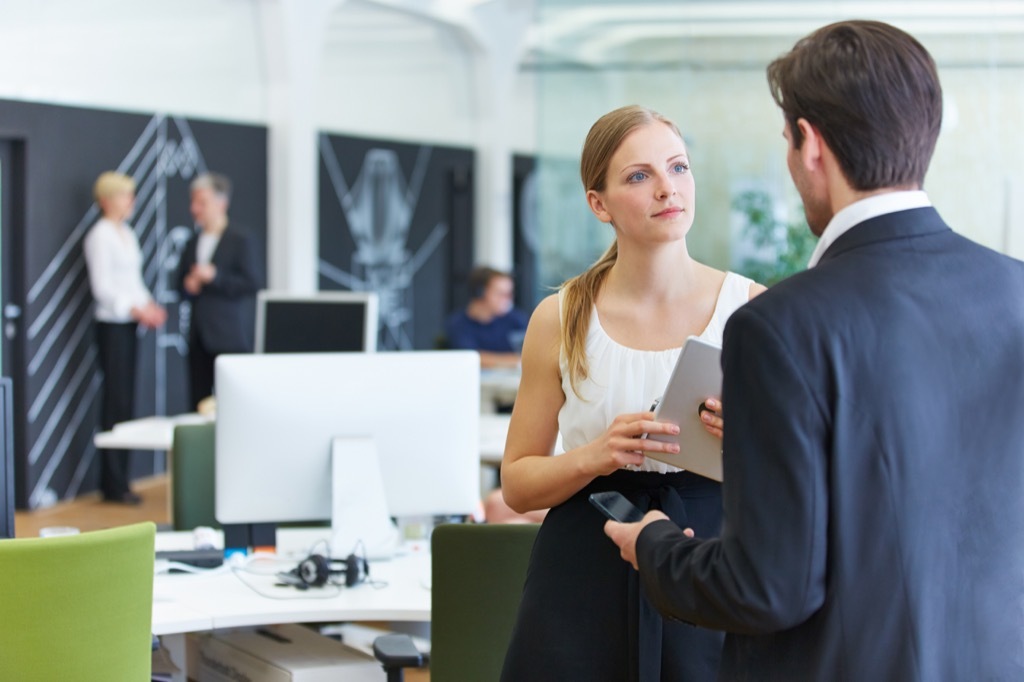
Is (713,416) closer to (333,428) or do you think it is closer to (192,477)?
(333,428)

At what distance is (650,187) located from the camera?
206 cm

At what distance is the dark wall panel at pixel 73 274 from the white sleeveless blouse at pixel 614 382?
6.21 m

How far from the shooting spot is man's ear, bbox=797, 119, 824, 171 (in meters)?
1.45

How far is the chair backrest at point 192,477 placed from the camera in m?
4.00

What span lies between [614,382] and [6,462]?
65.6 inches

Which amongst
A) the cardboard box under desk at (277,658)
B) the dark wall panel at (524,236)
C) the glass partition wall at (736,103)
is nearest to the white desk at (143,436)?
the cardboard box under desk at (277,658)

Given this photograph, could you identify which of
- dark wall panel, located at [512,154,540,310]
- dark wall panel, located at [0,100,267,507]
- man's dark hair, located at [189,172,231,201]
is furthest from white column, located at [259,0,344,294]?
dark wall panel, located at [512,154,540,310]

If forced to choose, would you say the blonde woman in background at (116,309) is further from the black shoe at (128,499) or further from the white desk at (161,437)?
the white desk at (161,437)

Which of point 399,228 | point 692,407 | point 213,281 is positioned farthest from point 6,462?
point 399,228

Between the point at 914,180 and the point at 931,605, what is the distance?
486mm

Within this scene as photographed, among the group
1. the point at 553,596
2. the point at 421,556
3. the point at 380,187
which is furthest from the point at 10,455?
the point at 380,187

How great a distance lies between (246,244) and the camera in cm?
795

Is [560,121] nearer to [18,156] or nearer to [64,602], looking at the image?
[18,156]

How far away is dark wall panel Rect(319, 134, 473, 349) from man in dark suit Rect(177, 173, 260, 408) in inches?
88.5
